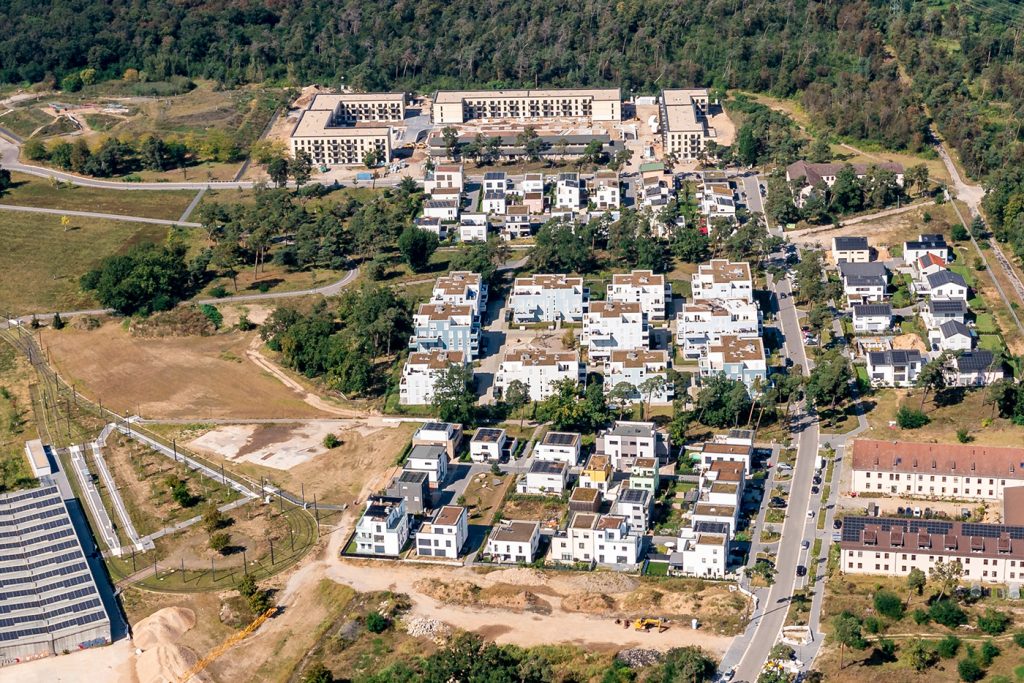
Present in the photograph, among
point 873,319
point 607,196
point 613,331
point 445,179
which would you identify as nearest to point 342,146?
point 445,179

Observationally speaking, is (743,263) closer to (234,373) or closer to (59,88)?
(234,373)

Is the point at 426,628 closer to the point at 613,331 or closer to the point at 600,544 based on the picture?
the point at 600,544

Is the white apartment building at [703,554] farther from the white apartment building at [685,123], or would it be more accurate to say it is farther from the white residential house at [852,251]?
the white apartment building at [685,123]

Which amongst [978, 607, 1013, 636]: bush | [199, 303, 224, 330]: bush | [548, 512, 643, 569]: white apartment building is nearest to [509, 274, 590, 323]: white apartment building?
[199, 303, 224, 330]: bush

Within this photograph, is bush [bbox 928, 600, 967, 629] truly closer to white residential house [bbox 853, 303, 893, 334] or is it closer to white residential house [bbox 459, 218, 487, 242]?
white residential house [bbox 853, 303, 893, 334]

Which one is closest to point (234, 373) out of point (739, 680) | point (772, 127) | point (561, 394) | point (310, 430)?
point (310, 430)
